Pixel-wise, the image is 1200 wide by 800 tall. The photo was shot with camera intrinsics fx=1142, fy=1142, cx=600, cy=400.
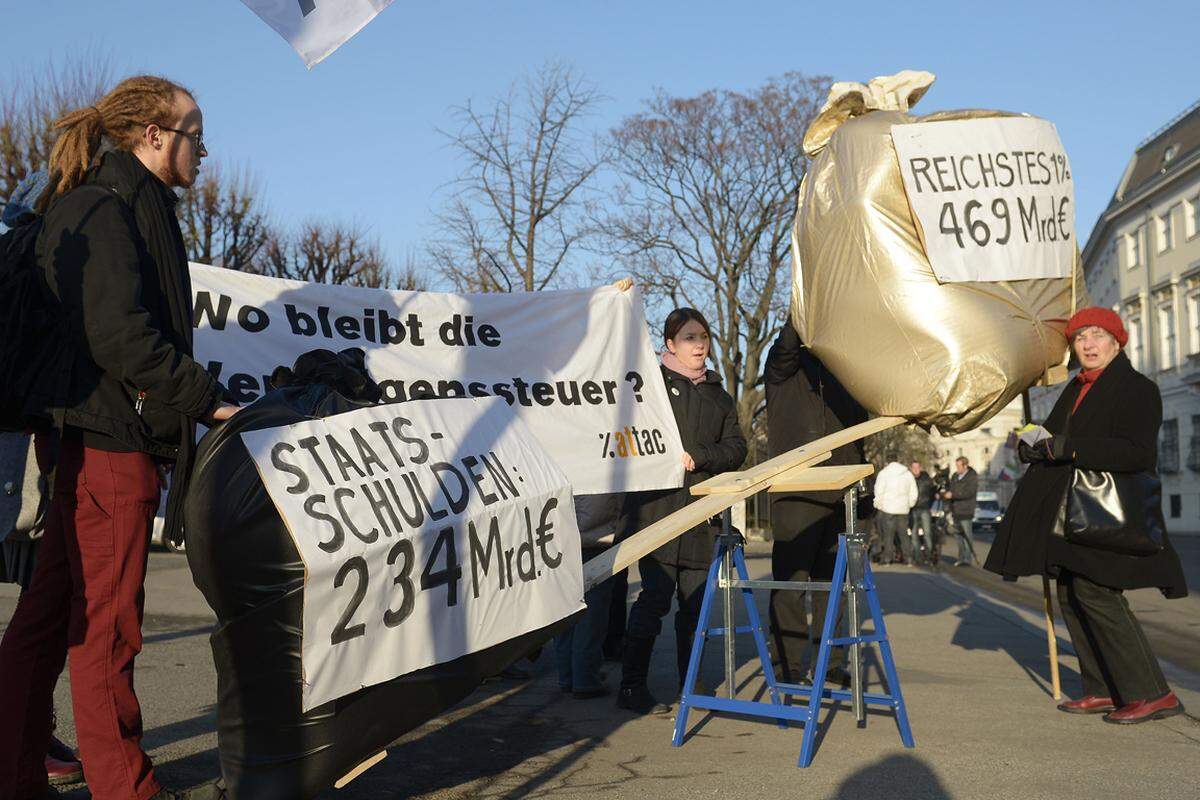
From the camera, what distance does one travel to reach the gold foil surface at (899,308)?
16.4 feet

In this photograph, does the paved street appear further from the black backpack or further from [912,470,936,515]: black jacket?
[912,470,936,515]: black jacket

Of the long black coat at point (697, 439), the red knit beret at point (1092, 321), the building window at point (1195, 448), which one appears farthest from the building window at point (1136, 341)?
the long black coat at point (697, 439)

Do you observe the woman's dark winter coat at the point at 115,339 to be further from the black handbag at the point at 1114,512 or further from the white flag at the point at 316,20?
the black handbag at the point at 1114,512

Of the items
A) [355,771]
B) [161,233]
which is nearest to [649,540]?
[355,771]

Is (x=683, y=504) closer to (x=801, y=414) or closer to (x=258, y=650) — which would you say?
(x=801, y=414)

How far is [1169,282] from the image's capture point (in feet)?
153

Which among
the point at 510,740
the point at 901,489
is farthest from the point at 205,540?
the point at 901,489

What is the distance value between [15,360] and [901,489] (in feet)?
52.1

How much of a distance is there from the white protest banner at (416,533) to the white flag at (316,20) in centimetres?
117

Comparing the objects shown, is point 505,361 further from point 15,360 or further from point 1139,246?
point 1139,246

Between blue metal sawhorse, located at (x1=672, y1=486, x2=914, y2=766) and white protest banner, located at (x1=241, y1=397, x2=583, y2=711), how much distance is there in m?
1.30

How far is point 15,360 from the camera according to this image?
317 cm

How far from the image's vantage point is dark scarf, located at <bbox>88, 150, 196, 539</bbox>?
3256 mm

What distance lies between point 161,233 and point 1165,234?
5243 centimetres
